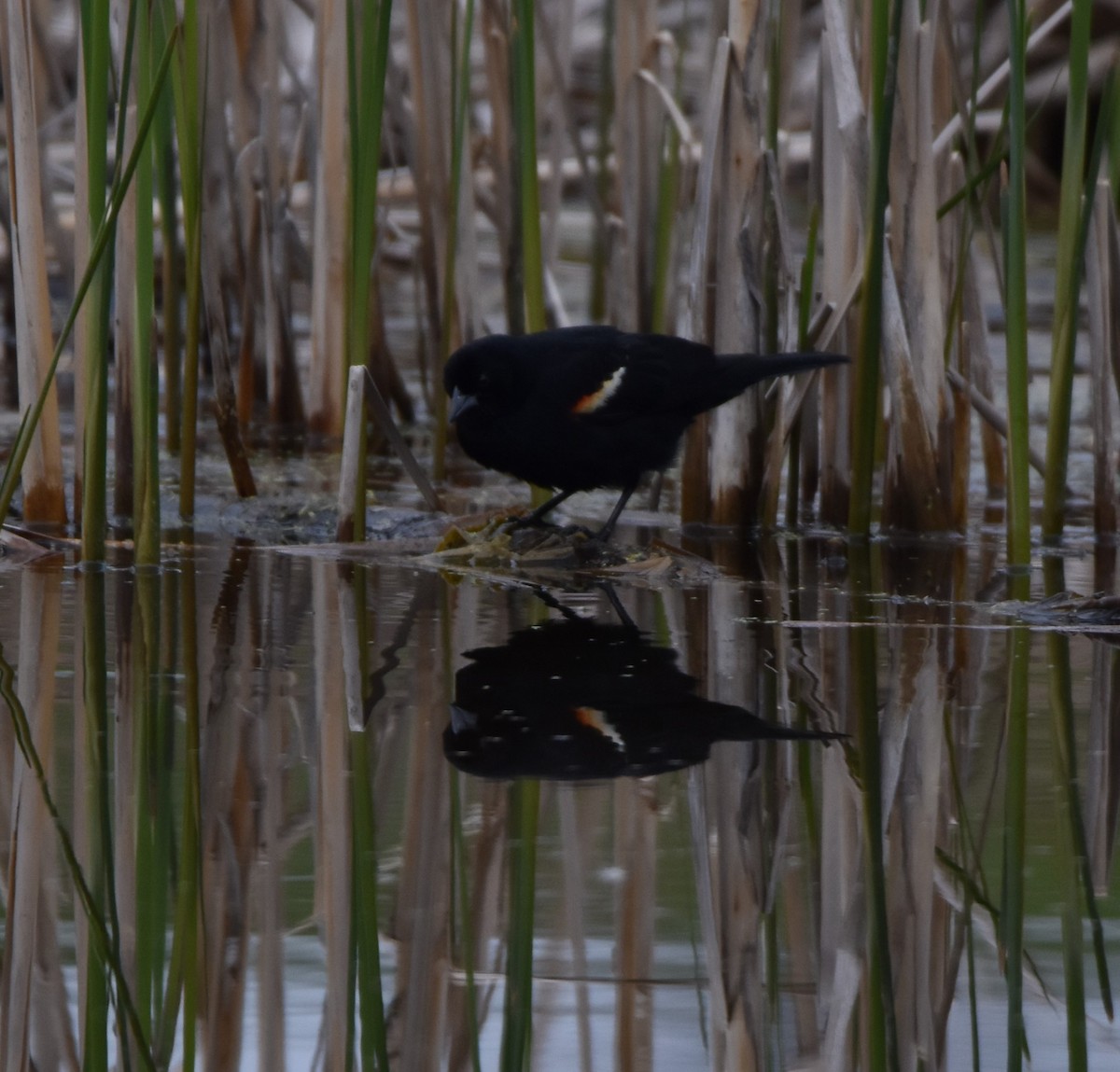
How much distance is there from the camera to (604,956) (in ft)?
5.95

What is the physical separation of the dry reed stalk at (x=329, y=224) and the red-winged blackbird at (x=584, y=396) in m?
0.57

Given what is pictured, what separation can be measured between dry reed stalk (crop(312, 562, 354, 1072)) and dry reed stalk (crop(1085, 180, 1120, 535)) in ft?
7.13

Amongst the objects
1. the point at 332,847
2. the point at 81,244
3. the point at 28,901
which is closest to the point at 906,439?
the point at 81,244

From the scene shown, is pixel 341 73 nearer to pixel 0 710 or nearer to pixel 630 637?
pixel 630 637

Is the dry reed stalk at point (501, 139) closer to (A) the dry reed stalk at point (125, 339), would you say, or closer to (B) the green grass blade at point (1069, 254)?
(A) the dry reed stalk at point (125, 339)

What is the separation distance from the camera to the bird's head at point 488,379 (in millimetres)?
4035

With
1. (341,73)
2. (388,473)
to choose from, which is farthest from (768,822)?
(388,473)

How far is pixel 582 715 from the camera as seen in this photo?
8.89 feet

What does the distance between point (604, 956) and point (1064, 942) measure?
48cm

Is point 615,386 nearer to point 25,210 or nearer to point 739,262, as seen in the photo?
point 739,262

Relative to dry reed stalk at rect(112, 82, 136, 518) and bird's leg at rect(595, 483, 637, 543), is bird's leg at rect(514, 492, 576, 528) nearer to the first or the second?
bird's leg at rect(595, 483, 637, 543)

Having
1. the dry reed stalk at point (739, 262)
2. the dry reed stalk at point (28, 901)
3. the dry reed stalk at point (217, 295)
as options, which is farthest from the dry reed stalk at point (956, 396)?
the dry reed stalk at point (28, 901)

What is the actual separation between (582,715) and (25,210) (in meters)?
1.77

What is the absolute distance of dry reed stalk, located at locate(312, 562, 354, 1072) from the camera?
67.2 inches
